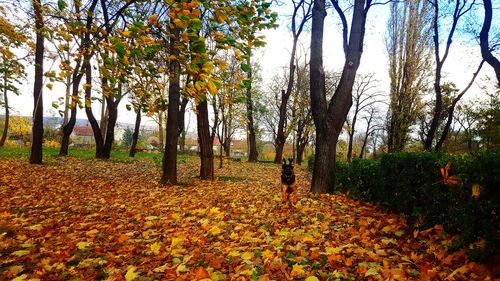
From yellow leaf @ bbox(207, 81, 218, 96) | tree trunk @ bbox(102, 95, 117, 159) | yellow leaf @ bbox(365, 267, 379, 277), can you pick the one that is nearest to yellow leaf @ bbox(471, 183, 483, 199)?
yellow leaf @ bbox(365, 267, 379, 277)

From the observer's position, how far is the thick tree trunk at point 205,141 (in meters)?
11.1

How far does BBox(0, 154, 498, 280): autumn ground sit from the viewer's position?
350cm

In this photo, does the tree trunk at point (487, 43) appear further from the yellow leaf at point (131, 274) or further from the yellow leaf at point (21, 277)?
the yellow leaf at point (21, 277)

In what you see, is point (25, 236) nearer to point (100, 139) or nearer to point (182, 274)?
point (182, 274)

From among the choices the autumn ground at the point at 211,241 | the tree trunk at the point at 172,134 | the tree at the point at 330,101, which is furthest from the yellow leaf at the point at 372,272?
the tree trunk at the point at 172,134

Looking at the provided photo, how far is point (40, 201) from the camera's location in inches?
277

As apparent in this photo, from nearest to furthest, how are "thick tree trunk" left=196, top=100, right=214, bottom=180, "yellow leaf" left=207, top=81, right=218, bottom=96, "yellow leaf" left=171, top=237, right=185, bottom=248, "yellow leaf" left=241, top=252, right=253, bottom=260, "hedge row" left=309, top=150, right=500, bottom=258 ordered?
"yellow leaf" left=207, top=81, right=218, bottom=96 → "hedge row" left=309, top=150, right=500, bottom=258 → "yellow leaf" left=241, top=252, right=253, bottom=260 → "yellow leaf" left=171, top=237, right=185, bottom=248 → "thick tree trunk" left=196, top=100, right=214, bottom=180

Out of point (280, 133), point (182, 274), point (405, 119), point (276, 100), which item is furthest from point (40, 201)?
point (276, 100)

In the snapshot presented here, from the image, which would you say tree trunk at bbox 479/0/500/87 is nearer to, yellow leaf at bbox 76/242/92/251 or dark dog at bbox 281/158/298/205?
dark dog at bbox 281/158/298/205

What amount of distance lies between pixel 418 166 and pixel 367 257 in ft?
6.48

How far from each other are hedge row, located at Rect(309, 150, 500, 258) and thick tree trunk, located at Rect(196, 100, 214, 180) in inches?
257

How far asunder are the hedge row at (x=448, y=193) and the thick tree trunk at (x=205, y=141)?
6524mm

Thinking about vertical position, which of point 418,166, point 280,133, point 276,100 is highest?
point 276,100

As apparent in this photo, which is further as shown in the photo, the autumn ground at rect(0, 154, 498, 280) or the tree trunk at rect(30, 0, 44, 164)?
the tree trunk at rect(30, 0, 44, 164)
